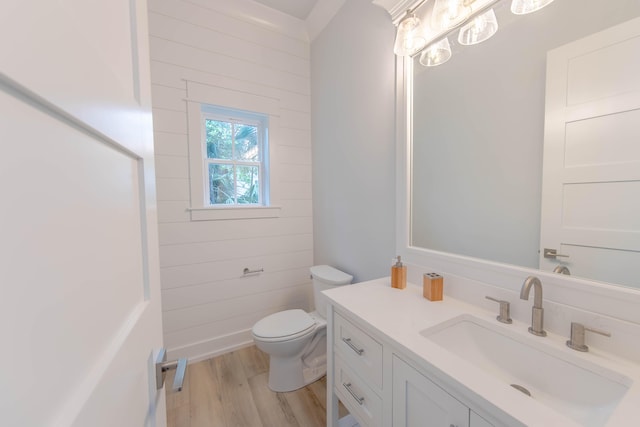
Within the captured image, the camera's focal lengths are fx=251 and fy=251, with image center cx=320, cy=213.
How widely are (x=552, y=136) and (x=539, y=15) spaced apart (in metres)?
0.46

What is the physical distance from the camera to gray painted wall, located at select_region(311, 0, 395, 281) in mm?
1537

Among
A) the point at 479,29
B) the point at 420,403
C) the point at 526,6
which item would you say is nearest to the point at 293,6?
the point at 479,29

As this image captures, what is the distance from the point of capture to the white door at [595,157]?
76 centimetres

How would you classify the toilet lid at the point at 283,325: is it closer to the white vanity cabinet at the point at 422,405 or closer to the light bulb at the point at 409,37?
the white vanity cabinet at the point at 422,405

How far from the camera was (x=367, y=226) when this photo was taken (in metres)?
1.73

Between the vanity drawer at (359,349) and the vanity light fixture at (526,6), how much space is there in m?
1.36

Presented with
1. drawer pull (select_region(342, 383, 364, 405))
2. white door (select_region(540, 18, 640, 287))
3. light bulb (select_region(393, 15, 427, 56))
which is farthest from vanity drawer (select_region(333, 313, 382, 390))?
light bulb (select_region(393, 15, 427, 56))

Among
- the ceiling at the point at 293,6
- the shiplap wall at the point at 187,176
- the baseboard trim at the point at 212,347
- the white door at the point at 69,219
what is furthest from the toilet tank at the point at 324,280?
the ceiling at the point at 293,6

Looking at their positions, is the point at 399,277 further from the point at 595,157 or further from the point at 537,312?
the point at 595,157

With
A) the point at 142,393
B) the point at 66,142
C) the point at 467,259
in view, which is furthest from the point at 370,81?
the point at 142,393

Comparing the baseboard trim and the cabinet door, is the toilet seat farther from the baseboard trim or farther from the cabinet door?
the cabinet door

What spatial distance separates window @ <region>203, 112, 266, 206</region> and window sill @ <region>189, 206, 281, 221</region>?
0.45 feet

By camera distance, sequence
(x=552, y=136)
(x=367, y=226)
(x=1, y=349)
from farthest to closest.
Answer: (x=367, y=226), (x=552, y=136), (x=1, y=349)

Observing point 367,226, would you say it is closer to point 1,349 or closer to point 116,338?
point 116,338
